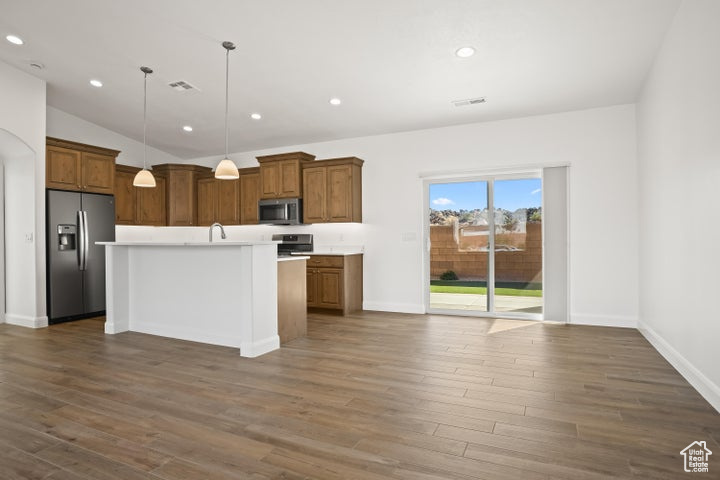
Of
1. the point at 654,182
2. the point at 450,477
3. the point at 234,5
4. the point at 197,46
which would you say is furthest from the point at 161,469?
the point at 654,182

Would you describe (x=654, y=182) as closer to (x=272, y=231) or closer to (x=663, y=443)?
(x=663, y=443)

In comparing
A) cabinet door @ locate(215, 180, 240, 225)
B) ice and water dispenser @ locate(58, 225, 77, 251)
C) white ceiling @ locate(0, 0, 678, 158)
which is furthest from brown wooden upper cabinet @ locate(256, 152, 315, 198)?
ice and water dispenser @ locate(58, 225, 77, 251)

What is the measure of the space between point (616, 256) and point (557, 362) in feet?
7.31

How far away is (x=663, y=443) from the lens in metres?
2.18

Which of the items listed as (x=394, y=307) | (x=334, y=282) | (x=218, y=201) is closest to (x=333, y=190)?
(x=334, y=282)

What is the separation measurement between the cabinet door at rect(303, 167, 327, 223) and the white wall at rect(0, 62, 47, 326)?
3534mm

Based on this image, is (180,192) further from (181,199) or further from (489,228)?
(489,228)

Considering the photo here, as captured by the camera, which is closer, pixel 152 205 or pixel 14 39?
pixel 14 39

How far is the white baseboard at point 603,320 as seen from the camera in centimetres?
503

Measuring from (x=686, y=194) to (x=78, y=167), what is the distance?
7.16 meters

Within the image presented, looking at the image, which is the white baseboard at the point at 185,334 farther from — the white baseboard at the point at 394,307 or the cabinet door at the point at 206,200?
the cabinet door at the point at 206,200

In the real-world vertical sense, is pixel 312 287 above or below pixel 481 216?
below

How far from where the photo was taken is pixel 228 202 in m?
7.48

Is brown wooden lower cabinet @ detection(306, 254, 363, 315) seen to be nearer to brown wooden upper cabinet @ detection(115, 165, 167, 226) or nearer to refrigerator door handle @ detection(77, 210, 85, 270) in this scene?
refrigerator door handle @ detection(77, 210, 85, 270)
